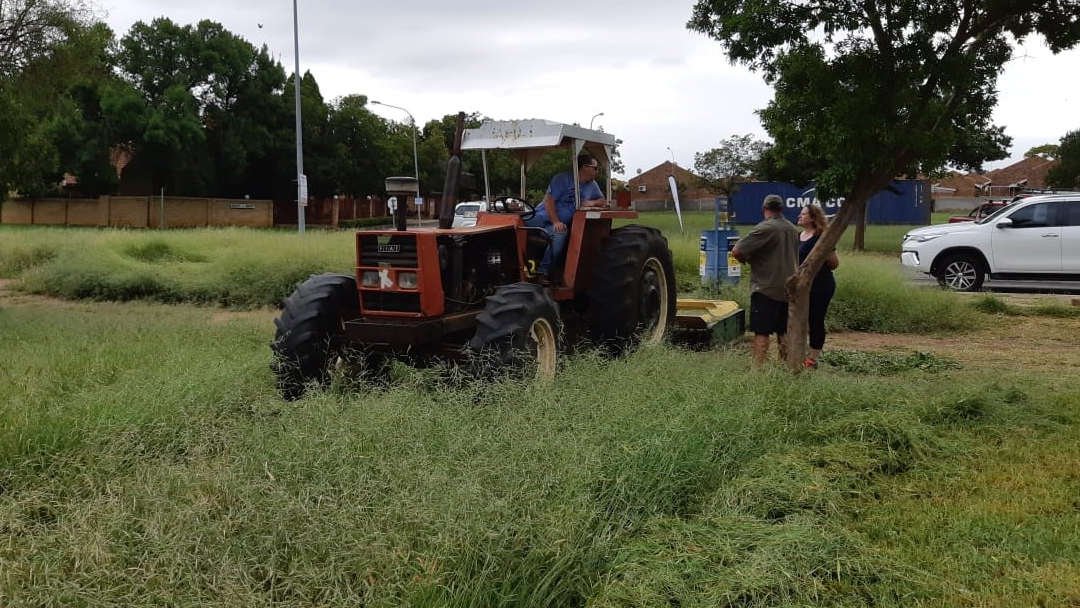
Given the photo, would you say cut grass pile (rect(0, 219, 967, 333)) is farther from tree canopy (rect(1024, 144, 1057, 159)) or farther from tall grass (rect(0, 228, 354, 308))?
tree canopy (rect(1024, 144, 1057, 159))

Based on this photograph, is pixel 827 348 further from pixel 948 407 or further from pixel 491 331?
pixel 491 331

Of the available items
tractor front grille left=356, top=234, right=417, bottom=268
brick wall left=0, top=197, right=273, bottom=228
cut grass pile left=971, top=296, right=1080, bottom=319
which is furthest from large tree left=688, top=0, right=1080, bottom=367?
brick wall left=0, top=197, right=273, bottom=228

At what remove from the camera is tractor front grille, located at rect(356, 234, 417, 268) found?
6.11 metres

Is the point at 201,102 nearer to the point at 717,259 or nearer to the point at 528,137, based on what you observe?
the point at 717,259

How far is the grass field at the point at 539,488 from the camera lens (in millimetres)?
3299

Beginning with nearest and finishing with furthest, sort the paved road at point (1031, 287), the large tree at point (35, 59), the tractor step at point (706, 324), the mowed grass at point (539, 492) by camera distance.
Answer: the mowed grass at point (539, 492) → the tractor step at point (706, 324) → the large tree at point (35, 59) → the paved road at point (1031, 287)

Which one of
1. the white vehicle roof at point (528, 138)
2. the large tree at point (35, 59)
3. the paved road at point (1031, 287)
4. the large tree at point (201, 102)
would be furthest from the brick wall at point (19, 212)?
the white vehicle roof at point (528, 138)

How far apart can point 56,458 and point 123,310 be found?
8810 millimetres

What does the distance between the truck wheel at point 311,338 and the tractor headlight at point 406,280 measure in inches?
21.0

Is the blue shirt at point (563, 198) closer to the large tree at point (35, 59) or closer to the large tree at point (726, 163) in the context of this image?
the large tree at point (35, 59)

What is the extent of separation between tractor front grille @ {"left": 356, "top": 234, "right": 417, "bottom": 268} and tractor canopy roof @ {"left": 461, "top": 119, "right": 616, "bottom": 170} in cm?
162

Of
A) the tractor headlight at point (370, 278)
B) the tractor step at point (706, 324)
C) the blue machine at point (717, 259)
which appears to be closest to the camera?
the tractor headlight at point (370, 278)

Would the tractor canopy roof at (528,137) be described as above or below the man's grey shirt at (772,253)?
above

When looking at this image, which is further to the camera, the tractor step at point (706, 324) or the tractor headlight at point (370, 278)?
the tractor step at point (706, 324)
